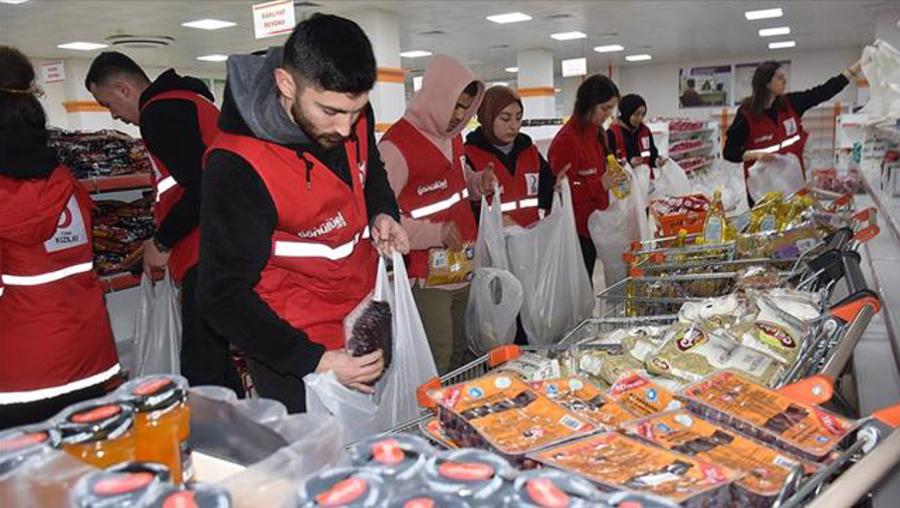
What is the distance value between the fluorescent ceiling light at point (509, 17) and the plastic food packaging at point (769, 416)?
38.3 ft

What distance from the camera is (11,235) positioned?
7.52ft

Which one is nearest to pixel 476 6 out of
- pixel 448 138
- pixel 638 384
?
pixel 448 138

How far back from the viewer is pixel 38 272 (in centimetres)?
244

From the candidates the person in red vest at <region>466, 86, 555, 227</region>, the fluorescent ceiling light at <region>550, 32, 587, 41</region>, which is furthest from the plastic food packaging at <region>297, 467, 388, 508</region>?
the fluorescent ceiling light at <region>550, 32, 587, 41</region>

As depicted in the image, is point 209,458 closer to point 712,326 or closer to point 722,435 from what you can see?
point 722,435

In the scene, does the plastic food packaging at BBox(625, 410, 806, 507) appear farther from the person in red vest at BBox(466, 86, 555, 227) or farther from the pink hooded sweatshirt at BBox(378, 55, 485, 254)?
the person in red vest at BBox(466, 86, 555, 227)

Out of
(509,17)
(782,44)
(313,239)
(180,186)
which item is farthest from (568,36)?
(313,239)

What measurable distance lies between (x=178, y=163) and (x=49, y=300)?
2.18ft

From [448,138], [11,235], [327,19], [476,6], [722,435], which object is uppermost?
[476,6]

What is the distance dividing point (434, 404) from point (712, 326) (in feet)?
2.64

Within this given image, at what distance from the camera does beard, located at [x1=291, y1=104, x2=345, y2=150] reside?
5.22 feet

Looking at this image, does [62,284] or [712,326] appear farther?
[62,284]

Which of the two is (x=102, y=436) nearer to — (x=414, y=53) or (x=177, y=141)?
(x=177, y=141)

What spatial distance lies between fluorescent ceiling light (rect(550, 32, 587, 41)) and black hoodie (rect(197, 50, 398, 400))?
47.3ft
